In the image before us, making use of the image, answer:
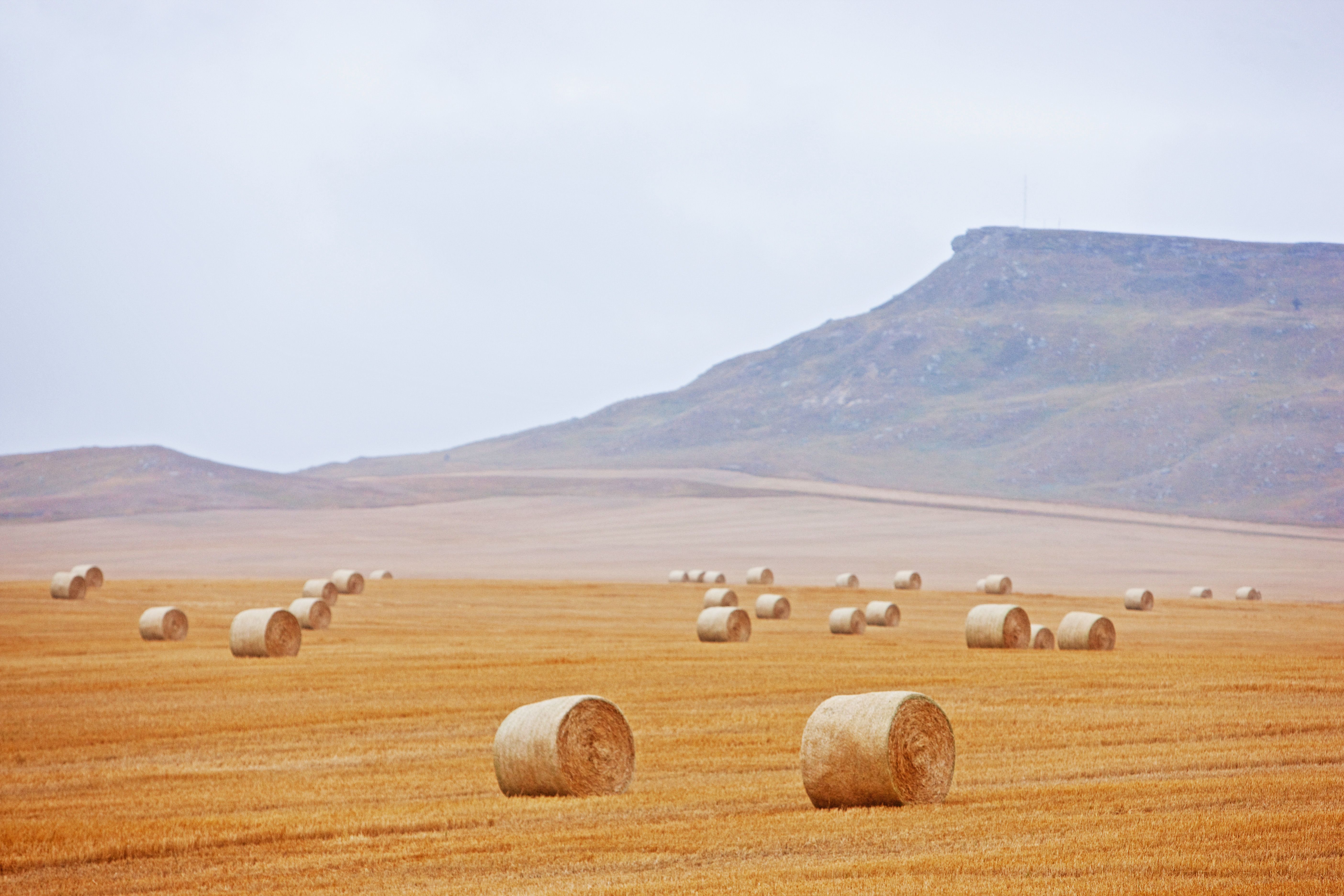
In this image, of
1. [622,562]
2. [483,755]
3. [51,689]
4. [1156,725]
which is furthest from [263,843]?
[622,562]

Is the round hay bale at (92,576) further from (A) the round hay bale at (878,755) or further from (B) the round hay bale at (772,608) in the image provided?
(A) the round hay bale at (878,755)

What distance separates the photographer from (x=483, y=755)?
15.4 meters

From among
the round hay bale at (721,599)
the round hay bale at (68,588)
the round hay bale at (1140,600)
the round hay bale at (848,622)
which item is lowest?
the round hay bale at (1140,600)

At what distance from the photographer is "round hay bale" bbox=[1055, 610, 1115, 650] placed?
27047 millimetres

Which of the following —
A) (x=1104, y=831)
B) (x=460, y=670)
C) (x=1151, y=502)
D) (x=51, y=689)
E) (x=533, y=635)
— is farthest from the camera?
(x=1151, y=502)

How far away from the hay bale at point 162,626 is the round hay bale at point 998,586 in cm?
3015

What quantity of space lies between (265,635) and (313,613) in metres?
7.23

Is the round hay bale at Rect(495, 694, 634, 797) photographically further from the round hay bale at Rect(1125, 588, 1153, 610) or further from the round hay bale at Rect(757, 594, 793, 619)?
the round hay bale at Rect(1125, 588, 1153, 610)

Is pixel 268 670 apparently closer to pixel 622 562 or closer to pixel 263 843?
pixel 263 843

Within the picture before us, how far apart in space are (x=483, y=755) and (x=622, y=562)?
217 ft

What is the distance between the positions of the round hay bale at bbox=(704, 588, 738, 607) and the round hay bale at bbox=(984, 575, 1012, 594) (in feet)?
47.3

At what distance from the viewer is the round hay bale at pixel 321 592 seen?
40.6 meters

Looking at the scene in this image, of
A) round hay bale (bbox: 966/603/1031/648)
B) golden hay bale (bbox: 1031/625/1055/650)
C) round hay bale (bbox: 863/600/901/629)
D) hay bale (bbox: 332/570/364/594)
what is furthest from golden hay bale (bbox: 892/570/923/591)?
round hay bale (bbox: 966/603/1031/648)

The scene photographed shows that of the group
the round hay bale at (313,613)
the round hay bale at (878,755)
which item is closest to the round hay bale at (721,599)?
the round hay bale at (313,613)
